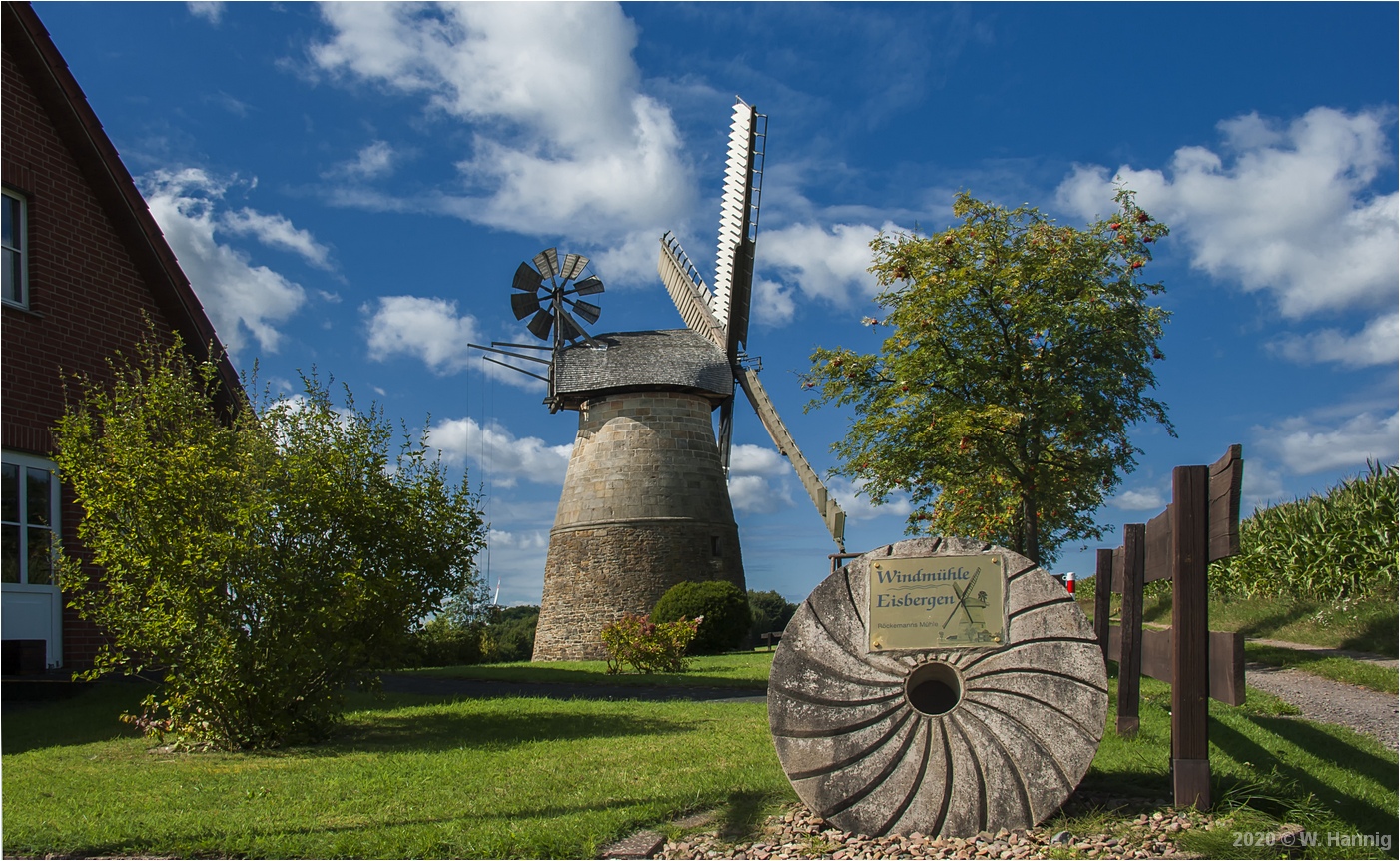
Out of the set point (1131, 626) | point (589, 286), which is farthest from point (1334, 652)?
point (589, 286)

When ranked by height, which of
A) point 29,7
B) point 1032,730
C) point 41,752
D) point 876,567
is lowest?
point 41,752

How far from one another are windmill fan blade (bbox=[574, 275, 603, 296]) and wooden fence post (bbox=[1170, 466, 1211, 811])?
2570 cm

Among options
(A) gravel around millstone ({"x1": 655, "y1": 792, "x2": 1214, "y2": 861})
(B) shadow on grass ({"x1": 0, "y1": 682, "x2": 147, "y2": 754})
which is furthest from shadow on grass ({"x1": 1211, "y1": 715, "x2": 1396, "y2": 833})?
(B) shadow on grass ({"x1": 0, "y1": 682, "x2": 147, "y2": 754})

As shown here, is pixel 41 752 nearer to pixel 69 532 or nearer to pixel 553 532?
pixel 69 532

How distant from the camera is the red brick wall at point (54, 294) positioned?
11.3m

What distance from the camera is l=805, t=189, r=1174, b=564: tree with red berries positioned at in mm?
15688

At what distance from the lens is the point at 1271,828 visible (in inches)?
191

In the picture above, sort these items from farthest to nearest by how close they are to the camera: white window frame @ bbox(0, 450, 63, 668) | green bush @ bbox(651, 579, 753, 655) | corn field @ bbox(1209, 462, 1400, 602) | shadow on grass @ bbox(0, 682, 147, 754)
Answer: green bush @ bbox(651, 579, 753, 655) → corn field @ bbox(1209, 462, 1400, 602) → white window frame @ bbox(0, 450, 63, 668) → shadow on grass @ bbox(0, 682, 147, 754)

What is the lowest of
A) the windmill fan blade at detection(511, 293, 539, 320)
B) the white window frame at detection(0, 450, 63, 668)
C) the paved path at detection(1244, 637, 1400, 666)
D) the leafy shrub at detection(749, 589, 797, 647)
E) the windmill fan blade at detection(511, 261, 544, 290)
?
the leafy shrub at detection(749, 589, 797, 647)

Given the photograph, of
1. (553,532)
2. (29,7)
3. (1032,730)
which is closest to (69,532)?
(29,7)

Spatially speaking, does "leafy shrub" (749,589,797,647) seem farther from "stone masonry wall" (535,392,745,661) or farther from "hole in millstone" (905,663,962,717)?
"hole in millstone" (905,663,962,717)

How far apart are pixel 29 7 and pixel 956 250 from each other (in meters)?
12.8

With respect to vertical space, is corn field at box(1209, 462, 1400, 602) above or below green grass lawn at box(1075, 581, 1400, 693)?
above

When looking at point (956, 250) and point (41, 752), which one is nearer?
point (41, 752)
